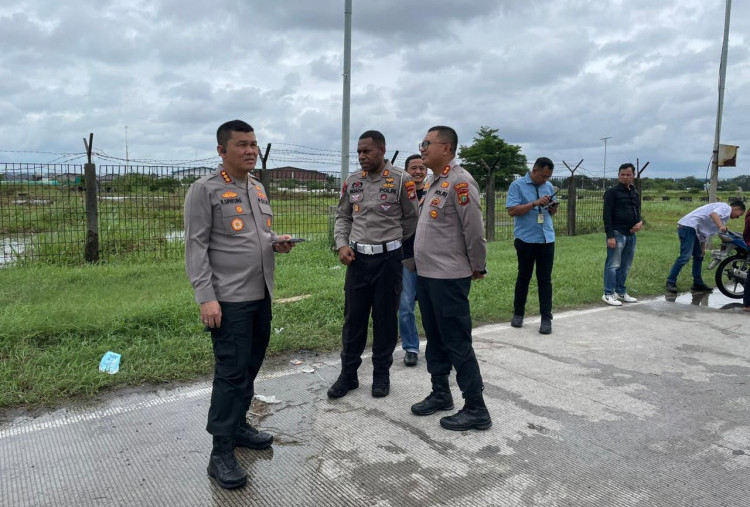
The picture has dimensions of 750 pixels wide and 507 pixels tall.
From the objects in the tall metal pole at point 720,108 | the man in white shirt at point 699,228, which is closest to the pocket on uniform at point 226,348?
the man in white shirt at point 699,228

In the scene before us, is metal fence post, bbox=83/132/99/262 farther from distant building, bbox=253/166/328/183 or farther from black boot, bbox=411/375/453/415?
black boot, bbox=411/375/453/415

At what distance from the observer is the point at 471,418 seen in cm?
352

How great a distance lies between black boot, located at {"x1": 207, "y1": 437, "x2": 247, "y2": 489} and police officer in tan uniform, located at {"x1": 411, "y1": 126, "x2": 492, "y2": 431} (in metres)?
Answer: 1.28

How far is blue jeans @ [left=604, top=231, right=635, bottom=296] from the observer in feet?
24.2

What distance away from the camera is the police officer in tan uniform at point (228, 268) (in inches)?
116

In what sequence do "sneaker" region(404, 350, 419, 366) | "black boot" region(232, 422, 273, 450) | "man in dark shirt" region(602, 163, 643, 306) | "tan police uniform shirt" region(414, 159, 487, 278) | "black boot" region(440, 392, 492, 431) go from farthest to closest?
"man in dark shirt" region(602, 163, 643, 306) < "sneaker" region(404, 350, 419, 366) < "tan police uniform shirt" region(414, 159, 487, 278) < "black boot" region(440, 392, 492, 431) < "black boot" region(232, 422, 273, 450)

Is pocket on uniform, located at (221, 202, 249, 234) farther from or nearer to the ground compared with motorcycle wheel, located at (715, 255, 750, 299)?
Answer: farther from the ground

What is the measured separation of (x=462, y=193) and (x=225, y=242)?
58.6 inches

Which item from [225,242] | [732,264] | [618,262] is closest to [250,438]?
[225,242]

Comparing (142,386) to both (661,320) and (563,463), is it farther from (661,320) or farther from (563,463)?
(661,320)

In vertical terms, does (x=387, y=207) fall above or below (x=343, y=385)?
above

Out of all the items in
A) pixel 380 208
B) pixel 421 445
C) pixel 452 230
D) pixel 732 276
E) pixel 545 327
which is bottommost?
pixel 421 445

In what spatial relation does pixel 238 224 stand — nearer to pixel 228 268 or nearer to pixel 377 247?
pixel 228 268

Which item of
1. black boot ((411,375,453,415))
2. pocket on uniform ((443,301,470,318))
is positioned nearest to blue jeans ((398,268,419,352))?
black boot ((411,375,453,415))
